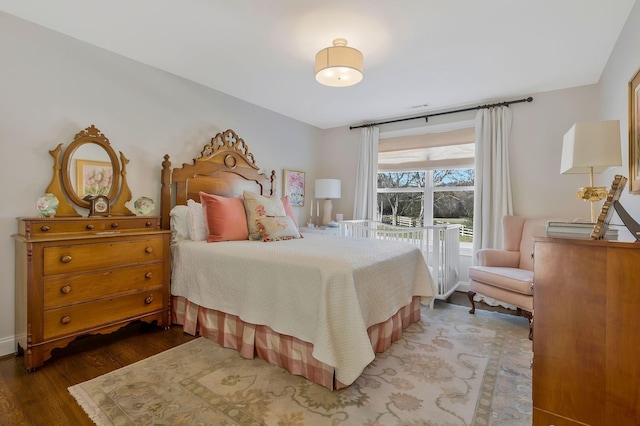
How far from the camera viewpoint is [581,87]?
3213 mm

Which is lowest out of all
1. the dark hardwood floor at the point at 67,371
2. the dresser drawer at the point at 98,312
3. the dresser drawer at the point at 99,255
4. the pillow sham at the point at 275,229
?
the dark hardwood floor at the point at 67,371

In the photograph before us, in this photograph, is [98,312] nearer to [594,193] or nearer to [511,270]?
[594,193]

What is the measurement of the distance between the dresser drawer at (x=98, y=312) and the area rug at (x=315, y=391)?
45 cm

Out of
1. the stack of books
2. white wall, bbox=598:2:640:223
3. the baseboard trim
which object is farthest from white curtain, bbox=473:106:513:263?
the baseboard trim

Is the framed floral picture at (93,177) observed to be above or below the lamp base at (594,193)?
above

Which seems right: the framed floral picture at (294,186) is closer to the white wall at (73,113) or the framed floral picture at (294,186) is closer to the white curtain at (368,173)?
the white curtain at (368,173)

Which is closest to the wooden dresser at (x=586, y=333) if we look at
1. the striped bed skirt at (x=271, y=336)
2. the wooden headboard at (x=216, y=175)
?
the striped bed skirt at (x=271, y=336)

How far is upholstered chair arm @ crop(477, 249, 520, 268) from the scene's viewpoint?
3178mm

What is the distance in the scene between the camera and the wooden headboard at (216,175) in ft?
9.79

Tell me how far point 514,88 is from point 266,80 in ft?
8.78

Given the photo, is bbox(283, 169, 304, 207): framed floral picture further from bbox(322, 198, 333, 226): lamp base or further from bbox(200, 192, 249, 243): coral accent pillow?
bbox(200, 192, 249, 243): coral accent pillow

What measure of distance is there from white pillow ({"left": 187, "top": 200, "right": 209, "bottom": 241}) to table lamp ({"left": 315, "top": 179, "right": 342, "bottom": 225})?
80.7 inches

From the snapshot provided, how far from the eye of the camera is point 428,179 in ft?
14.3

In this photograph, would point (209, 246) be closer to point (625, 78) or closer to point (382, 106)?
point (382, 106)
